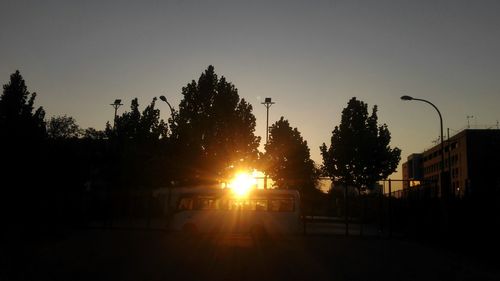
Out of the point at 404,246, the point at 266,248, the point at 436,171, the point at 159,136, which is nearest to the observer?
the point at 266,248

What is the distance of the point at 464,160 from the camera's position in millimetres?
97750

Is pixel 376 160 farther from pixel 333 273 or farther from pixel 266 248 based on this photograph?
pixel 333 273

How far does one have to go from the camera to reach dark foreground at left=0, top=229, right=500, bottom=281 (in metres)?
12.4

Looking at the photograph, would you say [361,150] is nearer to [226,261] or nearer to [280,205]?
[280,205]

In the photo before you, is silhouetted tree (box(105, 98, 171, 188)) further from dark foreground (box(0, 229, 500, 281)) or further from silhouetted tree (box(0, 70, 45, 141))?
dark foreground (box(0, 229, 500, 281))

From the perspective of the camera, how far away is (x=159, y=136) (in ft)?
143

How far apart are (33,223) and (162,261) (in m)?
13.0

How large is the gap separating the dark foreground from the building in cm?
423

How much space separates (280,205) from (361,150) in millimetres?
21922

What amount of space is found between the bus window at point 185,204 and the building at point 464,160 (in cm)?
1193

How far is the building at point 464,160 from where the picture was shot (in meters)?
33.1

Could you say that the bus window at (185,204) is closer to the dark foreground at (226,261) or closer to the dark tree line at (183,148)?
the dark foreground at (226,261)

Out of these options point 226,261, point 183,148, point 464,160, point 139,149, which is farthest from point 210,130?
point 464,160

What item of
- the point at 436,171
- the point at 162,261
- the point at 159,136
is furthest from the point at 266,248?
the point at 436,171
